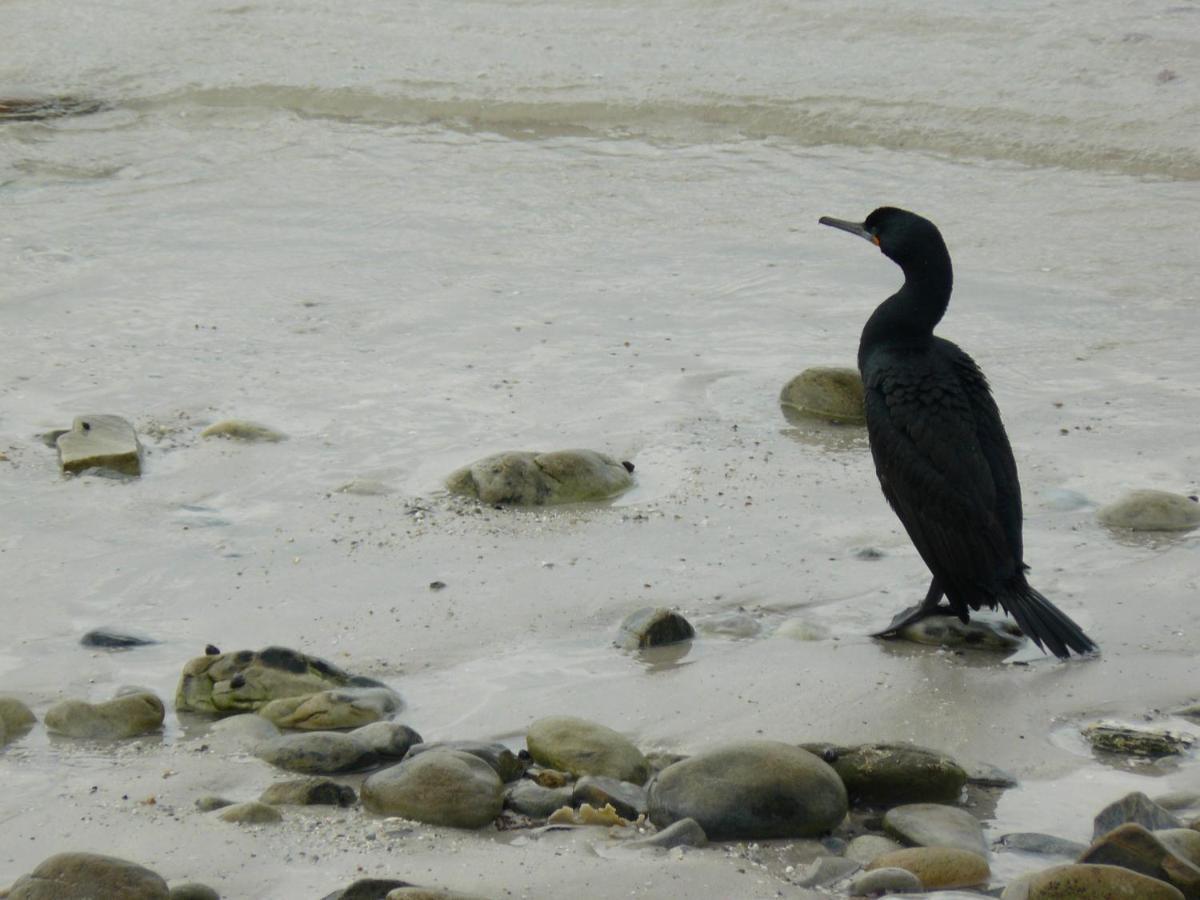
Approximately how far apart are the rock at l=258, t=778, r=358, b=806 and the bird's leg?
1.66m

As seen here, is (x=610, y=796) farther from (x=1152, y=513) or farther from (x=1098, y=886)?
(x=1152, y=513)

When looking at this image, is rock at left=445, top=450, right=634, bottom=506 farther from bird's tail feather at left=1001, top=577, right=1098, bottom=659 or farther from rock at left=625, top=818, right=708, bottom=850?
rock at left=625, top=818, right=708, bottom=850

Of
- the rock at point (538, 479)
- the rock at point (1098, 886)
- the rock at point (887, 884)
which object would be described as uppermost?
the rock at point (538, 479)

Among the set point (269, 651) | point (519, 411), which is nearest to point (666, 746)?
point (269, 651)

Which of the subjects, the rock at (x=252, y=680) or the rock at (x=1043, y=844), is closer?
the rock at (x=1043, y=844)

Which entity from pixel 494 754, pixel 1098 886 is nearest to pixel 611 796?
pixel 494 754

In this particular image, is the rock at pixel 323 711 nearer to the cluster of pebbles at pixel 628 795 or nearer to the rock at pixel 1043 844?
the cluster of pebbles at pixel 628 795

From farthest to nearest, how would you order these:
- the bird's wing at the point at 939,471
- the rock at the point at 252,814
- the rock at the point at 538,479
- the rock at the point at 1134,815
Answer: the rock at the point at 538,479, the bird's wing at the point at 939,471, the rock at the point at 252,814, the rock at the point at 1134,815

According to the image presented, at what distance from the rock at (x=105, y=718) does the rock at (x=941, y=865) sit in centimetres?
179

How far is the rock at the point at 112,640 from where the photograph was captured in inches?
174

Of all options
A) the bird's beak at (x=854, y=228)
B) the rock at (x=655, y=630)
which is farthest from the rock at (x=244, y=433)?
the bird's beak at (x=854, y=228)

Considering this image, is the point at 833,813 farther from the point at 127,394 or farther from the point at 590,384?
the point at 127,394

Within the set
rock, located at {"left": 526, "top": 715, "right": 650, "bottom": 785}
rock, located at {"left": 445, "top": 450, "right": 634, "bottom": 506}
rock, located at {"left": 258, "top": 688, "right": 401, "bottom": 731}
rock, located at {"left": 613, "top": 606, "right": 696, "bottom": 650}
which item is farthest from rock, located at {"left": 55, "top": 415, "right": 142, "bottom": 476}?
rock, located at {"left": 526, "top": 715, "right": 650, "bottom": 785}

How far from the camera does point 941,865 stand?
3.18 meters
